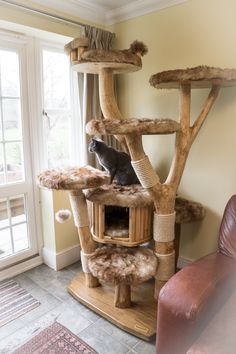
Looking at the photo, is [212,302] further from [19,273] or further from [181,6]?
[181,6]

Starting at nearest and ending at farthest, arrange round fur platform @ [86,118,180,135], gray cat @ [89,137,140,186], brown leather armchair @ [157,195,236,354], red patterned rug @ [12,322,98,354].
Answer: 1. brown leather armchair @ [157,195,236,354]
2. round fur platform @ [86,118,180,135]
3. red patterned rug @ [12,322,98,354]
4. gray cat @ [89,137,140,186]

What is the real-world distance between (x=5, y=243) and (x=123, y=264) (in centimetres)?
119

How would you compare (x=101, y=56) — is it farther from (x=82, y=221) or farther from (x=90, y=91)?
(x=82, y=221)

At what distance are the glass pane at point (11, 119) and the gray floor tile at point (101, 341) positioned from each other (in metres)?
1.59

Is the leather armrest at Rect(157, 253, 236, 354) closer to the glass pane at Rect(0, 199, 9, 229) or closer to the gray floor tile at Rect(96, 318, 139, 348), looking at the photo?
the gray floor tile at Rect(96, 318, 139, 348)

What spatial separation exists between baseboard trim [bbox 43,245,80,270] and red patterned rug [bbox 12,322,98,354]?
72 centimetres

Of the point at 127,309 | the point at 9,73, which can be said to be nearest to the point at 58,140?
the point at 9,73

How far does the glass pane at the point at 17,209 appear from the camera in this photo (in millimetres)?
2339

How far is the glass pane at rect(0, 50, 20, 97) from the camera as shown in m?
2.13

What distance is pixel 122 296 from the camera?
183cm

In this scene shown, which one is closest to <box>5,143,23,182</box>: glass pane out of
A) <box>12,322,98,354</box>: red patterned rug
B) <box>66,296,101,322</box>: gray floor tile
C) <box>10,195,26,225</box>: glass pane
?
<box>10,195,26,225</box>: glass pane

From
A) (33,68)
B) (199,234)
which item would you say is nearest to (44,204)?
(33,68)

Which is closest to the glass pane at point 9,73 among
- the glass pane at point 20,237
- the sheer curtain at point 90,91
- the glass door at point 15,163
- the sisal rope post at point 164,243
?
the glass door at point 15,163

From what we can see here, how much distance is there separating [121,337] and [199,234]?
1.04 metres
